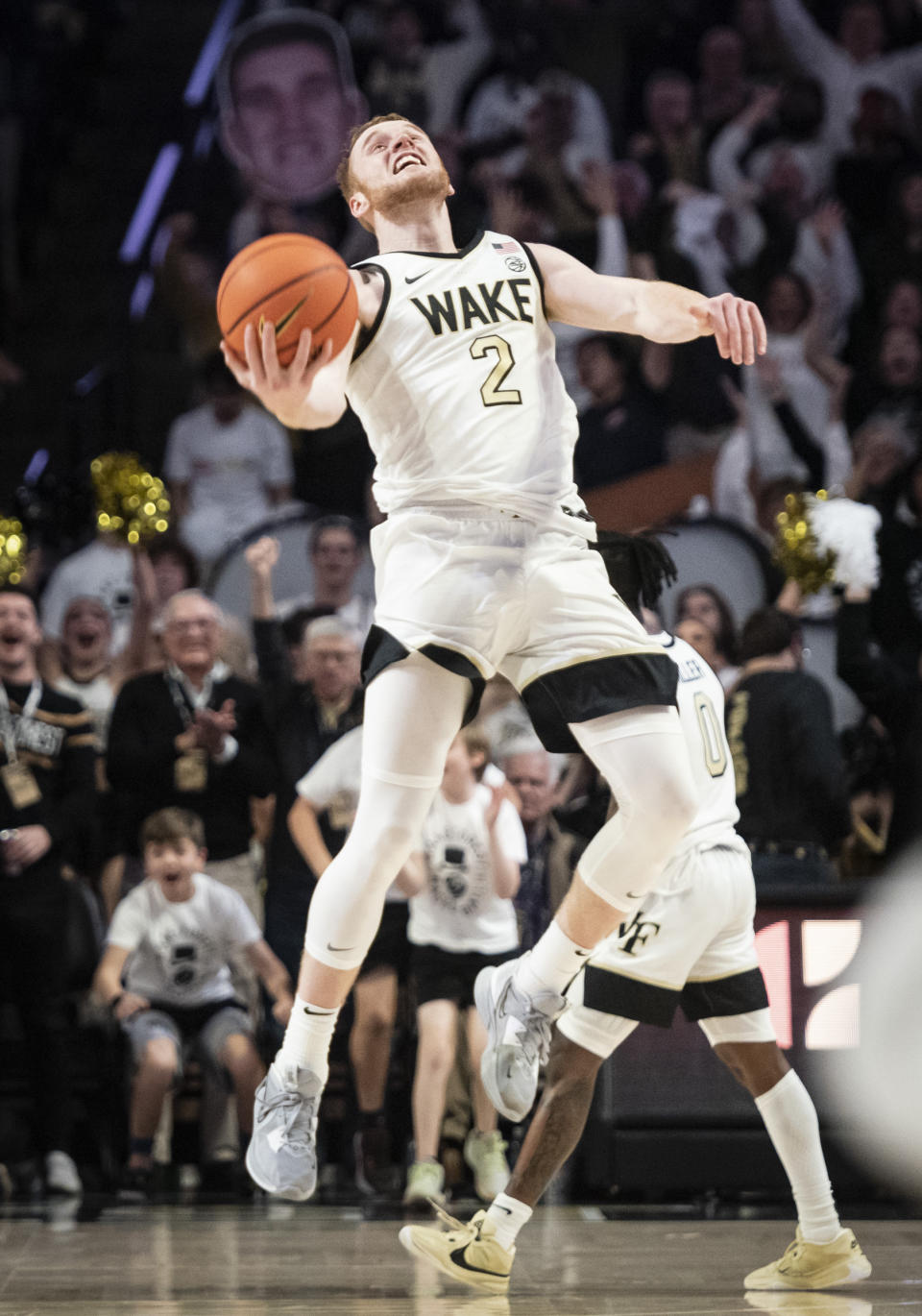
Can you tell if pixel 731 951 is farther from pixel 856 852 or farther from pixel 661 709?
pixel 856 852

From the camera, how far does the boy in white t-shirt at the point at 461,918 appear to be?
6082 millimetres

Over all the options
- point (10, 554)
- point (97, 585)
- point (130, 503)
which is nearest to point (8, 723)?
point (10, 554)

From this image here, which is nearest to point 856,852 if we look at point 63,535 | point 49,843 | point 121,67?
point 49,843

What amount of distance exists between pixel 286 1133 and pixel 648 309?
207 cm

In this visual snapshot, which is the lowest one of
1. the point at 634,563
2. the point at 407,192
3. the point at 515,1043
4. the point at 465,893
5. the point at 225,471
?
the point at 515,1043

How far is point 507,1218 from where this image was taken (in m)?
4.42

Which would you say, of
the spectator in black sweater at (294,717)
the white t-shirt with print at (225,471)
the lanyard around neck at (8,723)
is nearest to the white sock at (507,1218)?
the spectator in black sweater at (294,717)

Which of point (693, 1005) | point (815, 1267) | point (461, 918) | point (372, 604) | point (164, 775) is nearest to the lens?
point (815, 1267)

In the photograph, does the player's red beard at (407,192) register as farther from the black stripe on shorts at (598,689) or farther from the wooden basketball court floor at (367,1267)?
the wooden basketball court floor at (367,1267)

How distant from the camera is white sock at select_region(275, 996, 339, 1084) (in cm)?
404

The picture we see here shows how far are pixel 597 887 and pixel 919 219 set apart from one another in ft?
22.8

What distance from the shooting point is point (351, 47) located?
36.8ft

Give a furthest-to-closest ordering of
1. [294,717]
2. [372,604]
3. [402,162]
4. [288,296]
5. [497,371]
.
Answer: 1. [372,604]
2. [294,717]
3. [402,162]
4. [497,371]
5. [288,296]

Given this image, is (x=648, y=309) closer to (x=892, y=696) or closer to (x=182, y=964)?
(x=892, y=696)
